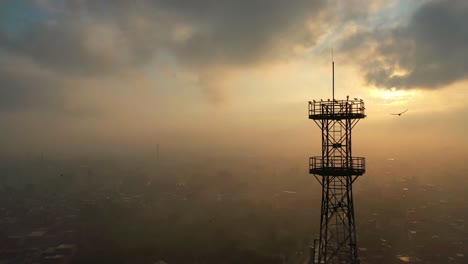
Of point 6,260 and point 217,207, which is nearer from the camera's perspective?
point 6,260

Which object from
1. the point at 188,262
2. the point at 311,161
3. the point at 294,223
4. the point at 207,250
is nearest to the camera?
the point at 311,161

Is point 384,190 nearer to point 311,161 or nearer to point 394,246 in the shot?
point 394,246

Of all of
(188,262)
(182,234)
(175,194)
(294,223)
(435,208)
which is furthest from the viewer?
(175,194)

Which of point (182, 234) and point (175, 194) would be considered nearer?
point (182, 234)

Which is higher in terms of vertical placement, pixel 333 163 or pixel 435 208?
pixel 333 163

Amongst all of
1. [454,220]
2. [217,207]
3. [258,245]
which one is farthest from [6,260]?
[454,220]

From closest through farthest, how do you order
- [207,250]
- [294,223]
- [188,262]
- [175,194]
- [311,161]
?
[311,161] < [188,262] < [207,250] < [294,223] < [175,194]

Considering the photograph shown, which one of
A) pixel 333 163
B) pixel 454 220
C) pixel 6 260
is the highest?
pixel 333 163

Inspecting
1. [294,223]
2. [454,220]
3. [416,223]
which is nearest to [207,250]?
[294,223]

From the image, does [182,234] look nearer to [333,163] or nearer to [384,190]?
[333,163]
